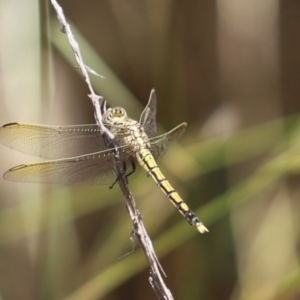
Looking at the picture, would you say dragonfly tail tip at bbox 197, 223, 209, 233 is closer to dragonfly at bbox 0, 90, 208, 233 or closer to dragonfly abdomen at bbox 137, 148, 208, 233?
dragonfly at bbox 0, 90, 208, 233

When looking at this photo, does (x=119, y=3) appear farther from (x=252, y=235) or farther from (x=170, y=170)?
(x=252, y=235)

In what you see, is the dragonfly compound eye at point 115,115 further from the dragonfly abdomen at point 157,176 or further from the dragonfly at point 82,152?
the dragonfly abdomen at point 157,176

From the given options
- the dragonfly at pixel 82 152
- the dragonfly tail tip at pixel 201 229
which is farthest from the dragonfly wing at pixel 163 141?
the dragonfly tail tip at pixel 201 229

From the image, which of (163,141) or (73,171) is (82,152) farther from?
(163,141)

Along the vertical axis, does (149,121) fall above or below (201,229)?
above

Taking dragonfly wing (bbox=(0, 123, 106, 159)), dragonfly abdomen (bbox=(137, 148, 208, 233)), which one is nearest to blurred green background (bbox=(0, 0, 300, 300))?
dragonfly abdomen (bbox=(137, 148, 208, 233))

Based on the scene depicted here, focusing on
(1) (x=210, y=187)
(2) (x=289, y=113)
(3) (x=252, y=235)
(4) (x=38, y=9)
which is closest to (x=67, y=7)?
(4) (x=38, y=9)

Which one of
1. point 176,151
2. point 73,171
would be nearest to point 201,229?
point 73,171
